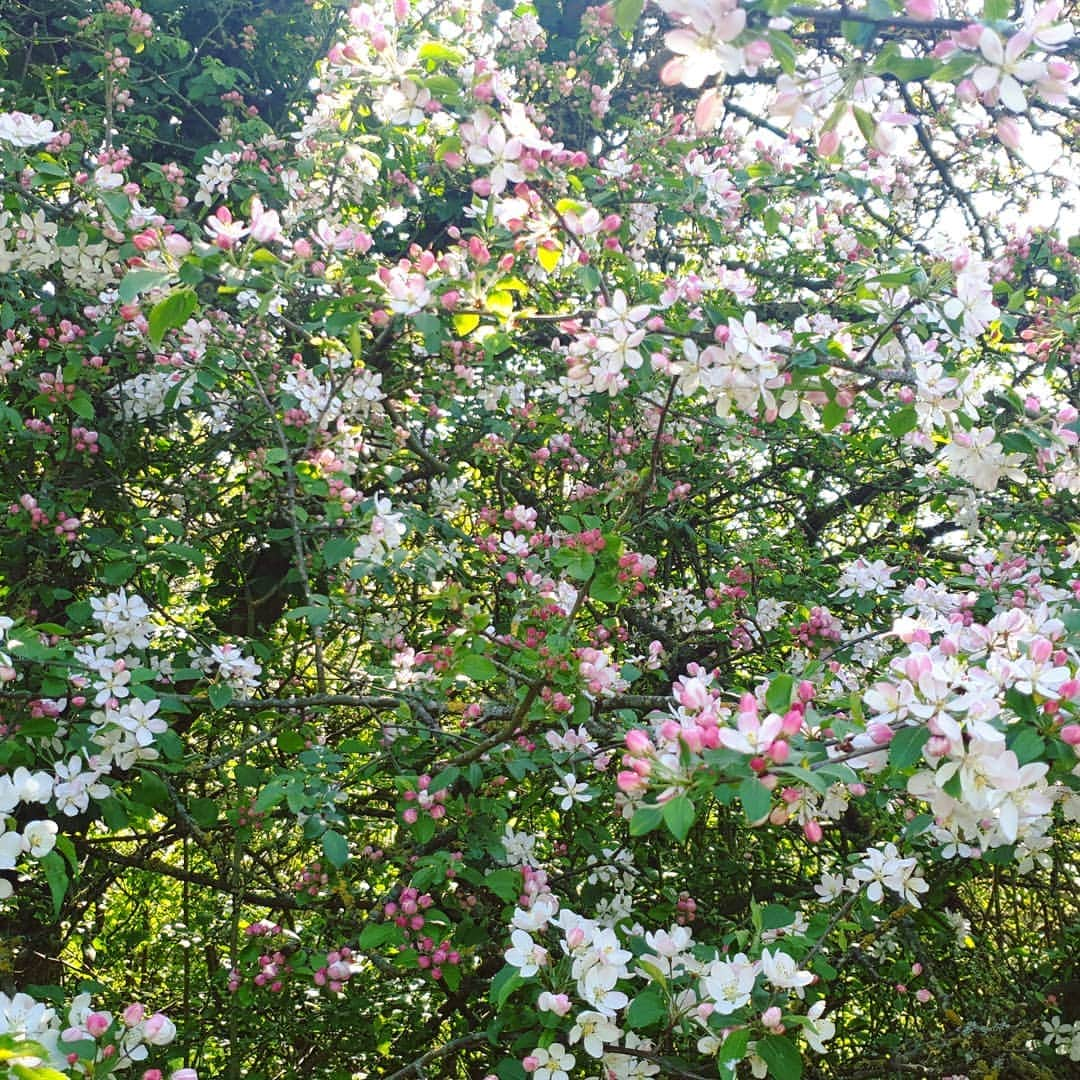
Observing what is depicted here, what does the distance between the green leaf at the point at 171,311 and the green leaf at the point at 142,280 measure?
0.07ft

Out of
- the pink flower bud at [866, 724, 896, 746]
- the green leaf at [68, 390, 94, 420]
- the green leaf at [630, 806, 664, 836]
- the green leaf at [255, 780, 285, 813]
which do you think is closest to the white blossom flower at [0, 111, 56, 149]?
the green leaf at [68, 390, 94, 420]

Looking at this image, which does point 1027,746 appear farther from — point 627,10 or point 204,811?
point 204,811

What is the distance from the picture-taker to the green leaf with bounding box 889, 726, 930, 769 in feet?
3.77

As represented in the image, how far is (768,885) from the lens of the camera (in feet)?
10.0

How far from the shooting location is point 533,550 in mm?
2875

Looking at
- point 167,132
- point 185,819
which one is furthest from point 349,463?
point 167,132

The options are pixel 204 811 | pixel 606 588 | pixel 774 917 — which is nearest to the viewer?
pixel 774 917

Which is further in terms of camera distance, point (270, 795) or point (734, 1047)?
point (270, 795)

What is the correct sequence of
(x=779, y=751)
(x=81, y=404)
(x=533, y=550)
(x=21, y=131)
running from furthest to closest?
(x=533, y=550) < (x=81, y=404) < (x=21, y=131) < (x=779, y=751)

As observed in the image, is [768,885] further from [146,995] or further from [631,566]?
[146,995]

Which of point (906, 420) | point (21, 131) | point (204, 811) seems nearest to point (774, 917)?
point (906, 420)

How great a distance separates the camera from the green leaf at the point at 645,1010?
56.5 inches

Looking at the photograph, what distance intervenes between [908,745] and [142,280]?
1260 millimetres

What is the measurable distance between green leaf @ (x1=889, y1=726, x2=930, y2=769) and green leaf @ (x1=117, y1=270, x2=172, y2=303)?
1.20m
